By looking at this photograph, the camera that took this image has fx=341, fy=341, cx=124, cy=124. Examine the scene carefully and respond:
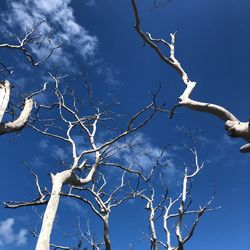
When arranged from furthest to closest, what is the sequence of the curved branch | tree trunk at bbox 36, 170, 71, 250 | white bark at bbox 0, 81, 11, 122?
tree trunk at bbox 36, 170, 71, 250 → white bark at bbox 0, 81, 11, 122 → the curved branch

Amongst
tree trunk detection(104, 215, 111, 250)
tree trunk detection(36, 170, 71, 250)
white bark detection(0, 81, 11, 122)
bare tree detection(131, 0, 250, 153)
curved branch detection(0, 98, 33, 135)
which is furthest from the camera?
tree trunk detection(104, 215, 111, 250)

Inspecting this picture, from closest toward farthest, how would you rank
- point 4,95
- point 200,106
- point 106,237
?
point 200,106
point 4,95
point 106,237

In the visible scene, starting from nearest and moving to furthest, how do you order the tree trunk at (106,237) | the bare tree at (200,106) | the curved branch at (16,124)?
1. the bare tree at (200,106)
2. the curved branch at (16,124)
3. the tree trunk at (106,237)

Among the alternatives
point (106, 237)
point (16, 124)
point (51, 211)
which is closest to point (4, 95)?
point (16, 124)

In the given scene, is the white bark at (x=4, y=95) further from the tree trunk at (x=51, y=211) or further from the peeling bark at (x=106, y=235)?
the peeling bark at (x=106, y=235)

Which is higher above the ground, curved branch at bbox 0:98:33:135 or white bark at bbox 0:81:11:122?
white bark at bbox 0:81:11:122

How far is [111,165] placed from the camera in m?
10.9

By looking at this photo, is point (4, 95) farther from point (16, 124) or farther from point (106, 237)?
point (106, 237)

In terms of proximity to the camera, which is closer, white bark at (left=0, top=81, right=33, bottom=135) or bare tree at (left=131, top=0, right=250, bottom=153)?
bare tree at (left=131, top=0, right=250, bottom=153)

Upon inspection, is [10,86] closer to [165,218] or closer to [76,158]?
[76,158]

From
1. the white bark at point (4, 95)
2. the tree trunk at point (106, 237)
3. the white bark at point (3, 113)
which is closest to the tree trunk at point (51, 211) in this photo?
the tree trunk at point (106, 237)

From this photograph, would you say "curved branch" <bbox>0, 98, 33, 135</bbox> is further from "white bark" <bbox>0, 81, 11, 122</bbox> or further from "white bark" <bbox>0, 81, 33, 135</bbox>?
"white bark" <bbox>0, 81, 11, 122</bbox>

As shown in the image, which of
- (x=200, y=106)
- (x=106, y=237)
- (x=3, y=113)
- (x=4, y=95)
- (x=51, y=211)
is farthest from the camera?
(x=106, y=237)

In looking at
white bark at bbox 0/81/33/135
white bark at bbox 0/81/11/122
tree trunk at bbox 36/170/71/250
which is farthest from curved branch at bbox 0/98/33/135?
tree trunk at bbox 36/170/71/250
